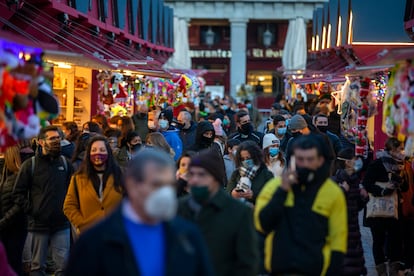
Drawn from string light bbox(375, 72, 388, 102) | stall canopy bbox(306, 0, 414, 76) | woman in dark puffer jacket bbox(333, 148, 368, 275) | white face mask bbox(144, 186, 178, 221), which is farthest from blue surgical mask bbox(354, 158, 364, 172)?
stall canopy bbox(306, 0, 414, 76)

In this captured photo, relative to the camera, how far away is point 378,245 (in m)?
11.1

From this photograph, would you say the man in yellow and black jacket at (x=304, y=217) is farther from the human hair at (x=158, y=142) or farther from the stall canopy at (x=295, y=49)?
the stall canopy at (x=295, y=49)

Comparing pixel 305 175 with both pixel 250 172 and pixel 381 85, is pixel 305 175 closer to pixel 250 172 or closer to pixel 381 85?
pixel 250 172

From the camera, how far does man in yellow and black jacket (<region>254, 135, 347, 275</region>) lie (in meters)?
6.44

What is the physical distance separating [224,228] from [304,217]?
2.56 ft

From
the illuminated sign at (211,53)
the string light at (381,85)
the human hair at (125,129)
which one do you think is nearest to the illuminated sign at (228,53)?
the illuminated sign at (211,53)

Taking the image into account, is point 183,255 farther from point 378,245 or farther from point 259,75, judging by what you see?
point 259,75

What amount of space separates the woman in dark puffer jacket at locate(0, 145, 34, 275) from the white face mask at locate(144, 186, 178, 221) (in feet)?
17.8

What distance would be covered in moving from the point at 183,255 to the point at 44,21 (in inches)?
466

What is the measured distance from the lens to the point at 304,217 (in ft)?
21.3

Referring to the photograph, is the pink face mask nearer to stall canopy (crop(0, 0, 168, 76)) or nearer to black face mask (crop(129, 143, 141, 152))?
stall canopy (crop(0, 0, 168, 76))

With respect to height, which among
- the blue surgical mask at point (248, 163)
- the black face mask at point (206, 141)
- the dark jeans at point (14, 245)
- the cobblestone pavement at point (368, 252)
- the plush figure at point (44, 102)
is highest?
the plush figure at point (44, 102)

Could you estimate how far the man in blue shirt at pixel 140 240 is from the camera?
465 cm

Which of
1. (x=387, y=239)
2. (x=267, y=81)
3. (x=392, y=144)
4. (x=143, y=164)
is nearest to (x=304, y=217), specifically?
(x=143, y=164)
